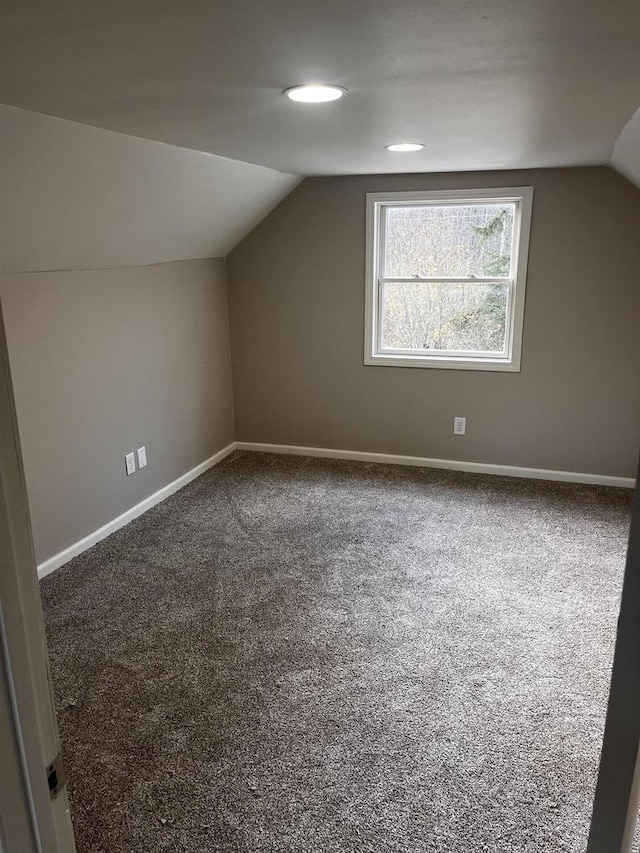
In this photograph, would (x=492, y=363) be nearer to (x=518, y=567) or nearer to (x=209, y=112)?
(x=518, y=567)

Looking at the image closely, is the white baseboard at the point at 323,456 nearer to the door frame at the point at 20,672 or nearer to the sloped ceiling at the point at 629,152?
the sloped ceiling at the point at 629,152

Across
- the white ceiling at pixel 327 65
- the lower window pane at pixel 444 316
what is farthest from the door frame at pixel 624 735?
the lower window pane at pixel 444 316

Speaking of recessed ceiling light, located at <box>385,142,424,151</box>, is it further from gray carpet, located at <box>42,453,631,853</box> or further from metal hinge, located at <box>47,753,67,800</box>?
metal hinge, located at <box>47,753,67,800</box>

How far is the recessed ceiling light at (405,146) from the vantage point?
8.70ft

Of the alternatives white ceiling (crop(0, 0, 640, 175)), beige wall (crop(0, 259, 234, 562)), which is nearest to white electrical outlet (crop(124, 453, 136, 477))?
beige wall (crop(0, 259, 234, 562))

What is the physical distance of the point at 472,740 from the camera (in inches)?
78.5

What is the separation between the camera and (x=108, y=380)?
334 centimetres

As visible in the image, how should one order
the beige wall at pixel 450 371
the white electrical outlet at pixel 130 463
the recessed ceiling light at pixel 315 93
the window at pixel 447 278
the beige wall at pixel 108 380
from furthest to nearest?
the window at pixel 447 278 < the beige wall at pixel 450 371 < the white electrical outlet at pixel 130 463 < the beige wall at pixel 108 380 < the recessed ceiling light at pixel 315 93

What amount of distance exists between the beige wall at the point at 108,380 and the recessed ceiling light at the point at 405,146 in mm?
1543

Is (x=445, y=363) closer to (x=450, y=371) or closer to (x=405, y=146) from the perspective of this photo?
(x=450, y=371)

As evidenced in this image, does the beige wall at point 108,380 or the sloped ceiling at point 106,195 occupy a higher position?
the sloped ceiling at point 106,195

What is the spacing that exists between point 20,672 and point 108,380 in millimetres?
2743

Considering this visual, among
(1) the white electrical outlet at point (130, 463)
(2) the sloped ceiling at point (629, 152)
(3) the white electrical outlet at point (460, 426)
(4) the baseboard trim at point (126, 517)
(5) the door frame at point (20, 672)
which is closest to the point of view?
(5) the door frame at point (20, 672)

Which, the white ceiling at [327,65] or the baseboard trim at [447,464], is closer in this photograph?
the white ceiling at [327,65]
